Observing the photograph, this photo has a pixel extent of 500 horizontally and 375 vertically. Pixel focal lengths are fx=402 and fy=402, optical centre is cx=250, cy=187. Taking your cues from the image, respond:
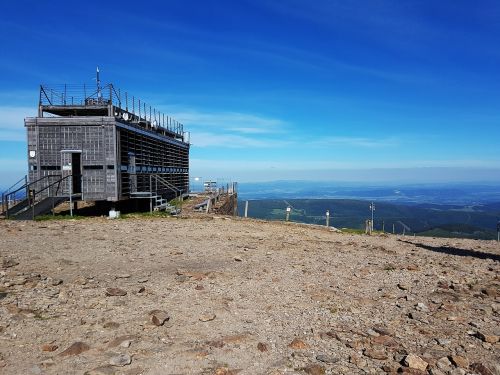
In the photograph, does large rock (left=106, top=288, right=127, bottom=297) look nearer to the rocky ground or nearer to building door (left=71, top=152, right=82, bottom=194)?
the rocky ground

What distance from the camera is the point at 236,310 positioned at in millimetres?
7863

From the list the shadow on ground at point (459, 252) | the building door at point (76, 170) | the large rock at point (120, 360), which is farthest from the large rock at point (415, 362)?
the building door at point (76, 170)

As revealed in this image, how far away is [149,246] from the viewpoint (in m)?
13.9

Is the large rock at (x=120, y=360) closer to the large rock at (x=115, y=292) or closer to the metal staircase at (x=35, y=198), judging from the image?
the large rock at (x=115, y=292)

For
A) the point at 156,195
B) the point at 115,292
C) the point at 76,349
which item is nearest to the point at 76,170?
the point at 156,195

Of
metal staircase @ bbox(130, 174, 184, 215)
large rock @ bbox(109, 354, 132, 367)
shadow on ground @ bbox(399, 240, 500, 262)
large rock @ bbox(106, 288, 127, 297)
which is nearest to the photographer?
large rock @ bbox(109, 354, 132, 367)

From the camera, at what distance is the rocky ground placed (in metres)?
5.72

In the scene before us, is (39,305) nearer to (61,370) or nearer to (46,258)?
(61,370)

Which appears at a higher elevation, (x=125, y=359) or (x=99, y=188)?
(x=99, y=188)

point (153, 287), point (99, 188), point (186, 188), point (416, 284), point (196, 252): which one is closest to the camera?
point (153, 287)

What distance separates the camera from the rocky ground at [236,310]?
5719 millimetres

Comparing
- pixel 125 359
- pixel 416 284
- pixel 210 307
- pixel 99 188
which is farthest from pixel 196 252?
pixel 99 188

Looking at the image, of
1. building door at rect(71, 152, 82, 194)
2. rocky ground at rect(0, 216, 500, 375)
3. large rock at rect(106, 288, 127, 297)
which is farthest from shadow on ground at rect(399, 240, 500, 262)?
building door at rect(71, 152, 82, 194)

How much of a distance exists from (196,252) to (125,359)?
25.3ft
